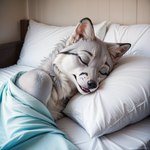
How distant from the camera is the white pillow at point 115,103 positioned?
36.9 inches

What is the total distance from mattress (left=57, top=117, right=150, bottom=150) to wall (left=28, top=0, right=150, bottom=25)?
794 mm

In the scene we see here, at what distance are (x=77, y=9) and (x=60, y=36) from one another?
30 cm

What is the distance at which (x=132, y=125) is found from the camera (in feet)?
3.42

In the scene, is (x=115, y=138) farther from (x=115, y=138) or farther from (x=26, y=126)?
(x=26, y=126)

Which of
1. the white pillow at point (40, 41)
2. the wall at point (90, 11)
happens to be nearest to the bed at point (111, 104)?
the white pillow at point (40, 41)

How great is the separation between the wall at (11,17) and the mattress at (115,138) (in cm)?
134

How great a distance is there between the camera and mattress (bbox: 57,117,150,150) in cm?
91

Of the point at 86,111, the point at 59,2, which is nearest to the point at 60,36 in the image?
the point at 59,2

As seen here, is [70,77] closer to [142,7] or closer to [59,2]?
[142,7]

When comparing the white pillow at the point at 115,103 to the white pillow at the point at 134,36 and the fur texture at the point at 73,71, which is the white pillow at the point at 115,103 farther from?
the white pillow at the point at 134,36

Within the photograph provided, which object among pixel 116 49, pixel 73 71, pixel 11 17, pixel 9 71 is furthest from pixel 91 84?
pixel 11 17

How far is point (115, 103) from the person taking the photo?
97 centimetres

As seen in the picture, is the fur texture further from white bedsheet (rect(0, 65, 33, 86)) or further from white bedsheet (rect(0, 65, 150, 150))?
white bedsheet (rect(0, 65, 33, 86))

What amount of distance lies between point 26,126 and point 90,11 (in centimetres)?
117
